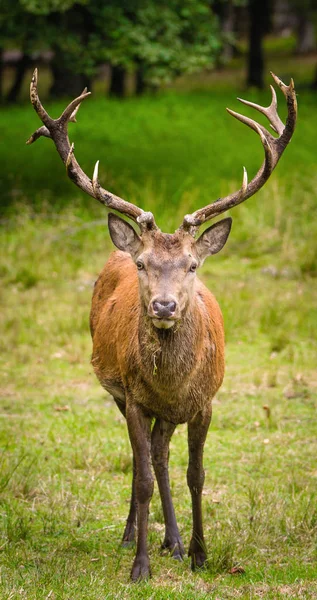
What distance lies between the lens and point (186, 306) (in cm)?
562

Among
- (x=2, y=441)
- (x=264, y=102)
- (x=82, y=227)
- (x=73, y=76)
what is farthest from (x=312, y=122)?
(x=2, y=441)

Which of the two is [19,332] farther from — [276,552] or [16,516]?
[276,552]

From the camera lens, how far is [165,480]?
20.5 feet

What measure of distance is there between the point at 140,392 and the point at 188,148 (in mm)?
16005

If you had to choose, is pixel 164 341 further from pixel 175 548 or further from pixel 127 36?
pixel 127 36

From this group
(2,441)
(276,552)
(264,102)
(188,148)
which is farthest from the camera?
(264,102)

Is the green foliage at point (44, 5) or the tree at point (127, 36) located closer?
the green foliage at point (44, 5)

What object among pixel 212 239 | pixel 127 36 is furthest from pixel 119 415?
pixel 127 36

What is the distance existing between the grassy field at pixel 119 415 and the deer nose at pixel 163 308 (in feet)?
4.88

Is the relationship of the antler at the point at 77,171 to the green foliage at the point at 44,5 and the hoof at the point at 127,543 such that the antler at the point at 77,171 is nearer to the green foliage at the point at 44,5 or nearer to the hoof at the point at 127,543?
the hoof at the point at 127,543

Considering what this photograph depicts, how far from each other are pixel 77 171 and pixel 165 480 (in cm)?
202

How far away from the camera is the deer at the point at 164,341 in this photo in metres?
5.52

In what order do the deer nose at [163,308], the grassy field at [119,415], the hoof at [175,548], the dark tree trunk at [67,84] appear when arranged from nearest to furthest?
the deer nose at [163,308] < the grassy field at [119,415] < the hoof at [175,548] < the dark tree trunk at [67,84]

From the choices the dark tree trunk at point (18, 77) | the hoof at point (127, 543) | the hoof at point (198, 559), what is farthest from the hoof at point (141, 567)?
the dark tree trunk at point (18, 77)
